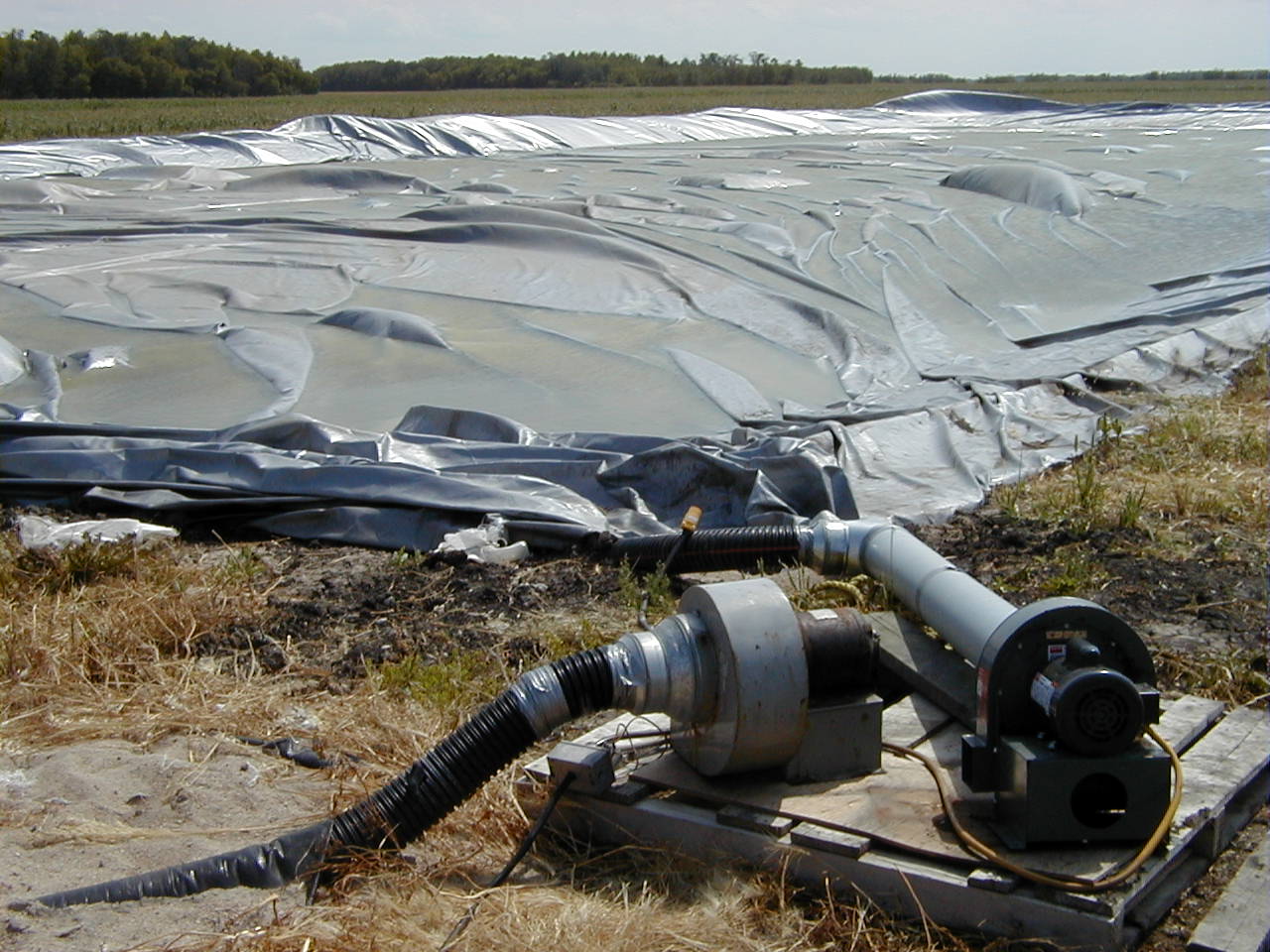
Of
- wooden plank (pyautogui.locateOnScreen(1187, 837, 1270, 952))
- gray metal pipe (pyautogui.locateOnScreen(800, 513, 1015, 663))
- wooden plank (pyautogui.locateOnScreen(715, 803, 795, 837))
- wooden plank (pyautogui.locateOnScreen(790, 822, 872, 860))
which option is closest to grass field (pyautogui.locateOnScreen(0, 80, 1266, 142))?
gray metal pipe (pyautogui.locateOnScreen(800, 513, 1015, 663))

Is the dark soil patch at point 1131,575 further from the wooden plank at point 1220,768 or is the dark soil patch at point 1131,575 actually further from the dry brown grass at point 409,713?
the wooden plank at point 1220,768

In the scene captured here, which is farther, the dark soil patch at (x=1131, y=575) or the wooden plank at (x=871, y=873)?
the dark soil patch at (x=1131, y=575)

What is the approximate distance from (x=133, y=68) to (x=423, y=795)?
148 feet

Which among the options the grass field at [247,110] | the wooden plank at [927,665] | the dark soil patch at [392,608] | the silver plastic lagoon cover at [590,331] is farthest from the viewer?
the grass field at [247,110]

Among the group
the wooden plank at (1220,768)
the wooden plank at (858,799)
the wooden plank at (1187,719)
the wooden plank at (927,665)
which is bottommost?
the wooden plank at (858,799)

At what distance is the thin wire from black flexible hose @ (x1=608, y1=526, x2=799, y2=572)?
1391 mm

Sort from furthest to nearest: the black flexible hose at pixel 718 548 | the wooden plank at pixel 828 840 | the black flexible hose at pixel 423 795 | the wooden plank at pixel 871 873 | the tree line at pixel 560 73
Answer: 1. the tree line at pixel 560 73
2. the black flexible hose at pixel 718 548
3. the black flexible hose at pixel 423 795
4. the wooden plank at pixel 828 840
5. the wooden plank at pixel 871 873

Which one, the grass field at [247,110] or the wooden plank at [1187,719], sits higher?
the grass field at [247,110]

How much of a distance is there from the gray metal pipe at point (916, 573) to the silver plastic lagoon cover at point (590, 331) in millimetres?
809

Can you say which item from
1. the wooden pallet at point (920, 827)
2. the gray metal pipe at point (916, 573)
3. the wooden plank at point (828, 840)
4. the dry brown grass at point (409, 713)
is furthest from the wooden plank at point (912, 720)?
the dry brown grass at point (409, 713)

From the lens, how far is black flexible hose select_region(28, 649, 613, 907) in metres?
2.45

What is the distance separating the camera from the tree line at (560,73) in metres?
53.9

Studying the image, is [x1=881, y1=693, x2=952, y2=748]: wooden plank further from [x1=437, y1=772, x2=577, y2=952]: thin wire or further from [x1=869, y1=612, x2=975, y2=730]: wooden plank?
[x1=437, y1=772, x2=577, y2=952]: thin wire

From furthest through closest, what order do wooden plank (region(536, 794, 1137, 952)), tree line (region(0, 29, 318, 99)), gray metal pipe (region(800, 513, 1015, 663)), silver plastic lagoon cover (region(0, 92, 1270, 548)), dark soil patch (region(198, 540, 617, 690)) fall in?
tree line (region(0, 29, 318, 99)), silver plastic lagoon cover (region(0, 92, 1270, 548)), dark soil patch (region(198, 540, 617, 690)), gray metal pipe (region(800, 513, 1015, 663)), wooden plank (region(536, 794, 1137, 952))
